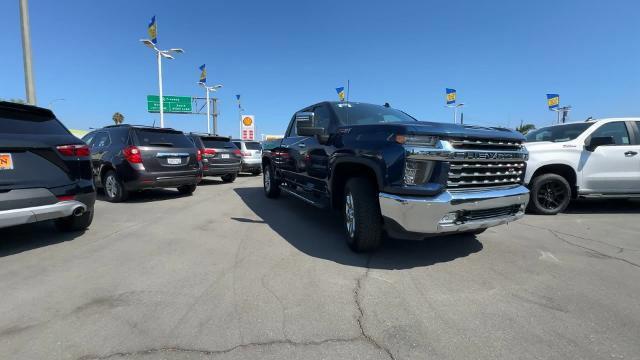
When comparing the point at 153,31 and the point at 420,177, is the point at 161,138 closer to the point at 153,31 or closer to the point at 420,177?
the point at 420,177

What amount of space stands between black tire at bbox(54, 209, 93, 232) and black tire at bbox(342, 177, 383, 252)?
3.69 meters

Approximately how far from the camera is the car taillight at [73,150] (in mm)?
4168

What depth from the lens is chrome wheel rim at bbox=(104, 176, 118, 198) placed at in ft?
24.5

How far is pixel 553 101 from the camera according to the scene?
21438 mm

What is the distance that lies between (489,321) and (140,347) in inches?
97.6

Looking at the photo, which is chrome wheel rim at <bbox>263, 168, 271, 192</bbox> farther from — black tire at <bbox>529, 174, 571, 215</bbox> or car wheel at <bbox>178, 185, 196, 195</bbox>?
black tire at <bbox>529, 174, 571, 215</bbox>

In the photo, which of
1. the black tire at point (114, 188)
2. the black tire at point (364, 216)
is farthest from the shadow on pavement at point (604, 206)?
the black tire at point (114, 188)

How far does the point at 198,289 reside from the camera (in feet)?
10.2

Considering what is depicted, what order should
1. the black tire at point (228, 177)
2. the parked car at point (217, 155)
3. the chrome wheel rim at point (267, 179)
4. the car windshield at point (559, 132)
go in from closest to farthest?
1. the car windshield at point (559, 132)
2. the chrome wheel rim at point (267, 179)
3. the parked car at point (217, 155)
4. the black tire at point (228, 177)

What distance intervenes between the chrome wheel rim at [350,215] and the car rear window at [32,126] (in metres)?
3.70

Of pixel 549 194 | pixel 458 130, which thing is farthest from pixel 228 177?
pixel 458 130

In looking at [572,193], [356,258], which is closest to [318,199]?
[356,258]

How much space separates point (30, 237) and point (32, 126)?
1.64 metres

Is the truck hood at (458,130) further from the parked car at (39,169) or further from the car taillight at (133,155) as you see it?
the car taillight at (133,155)
